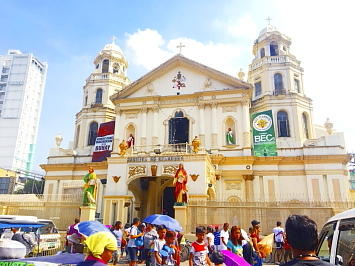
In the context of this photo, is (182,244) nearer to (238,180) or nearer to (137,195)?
(137,195)

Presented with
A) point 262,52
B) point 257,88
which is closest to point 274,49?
point 262,52

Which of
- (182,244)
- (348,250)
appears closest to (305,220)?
(348,250)

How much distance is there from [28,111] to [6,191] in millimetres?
36799

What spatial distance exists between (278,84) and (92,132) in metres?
Answer: 17.9

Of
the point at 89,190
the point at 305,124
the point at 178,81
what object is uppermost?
the point at 178,81

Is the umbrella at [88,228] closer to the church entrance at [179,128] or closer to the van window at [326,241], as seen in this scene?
the van window at [326,241]

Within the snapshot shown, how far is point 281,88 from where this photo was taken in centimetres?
2653

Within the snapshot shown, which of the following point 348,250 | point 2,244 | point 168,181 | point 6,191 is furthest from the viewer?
point 6,191

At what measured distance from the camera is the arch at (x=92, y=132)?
94.2 ft

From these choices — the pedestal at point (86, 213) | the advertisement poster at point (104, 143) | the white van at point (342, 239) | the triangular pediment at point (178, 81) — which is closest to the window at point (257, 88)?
the triangular pediment at point (178, 81)

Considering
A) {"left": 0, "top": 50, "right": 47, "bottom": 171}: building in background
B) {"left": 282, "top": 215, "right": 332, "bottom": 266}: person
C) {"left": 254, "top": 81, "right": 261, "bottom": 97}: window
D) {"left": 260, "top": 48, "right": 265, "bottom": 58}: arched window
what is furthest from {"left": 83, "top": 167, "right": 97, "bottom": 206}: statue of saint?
{"left": 0, "top": 50, "right": 47, "bottom": 171}: building in background

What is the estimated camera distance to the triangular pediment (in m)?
23.9

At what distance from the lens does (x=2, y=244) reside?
13.1 feet

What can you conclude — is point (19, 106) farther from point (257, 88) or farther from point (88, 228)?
point (88, 228)
